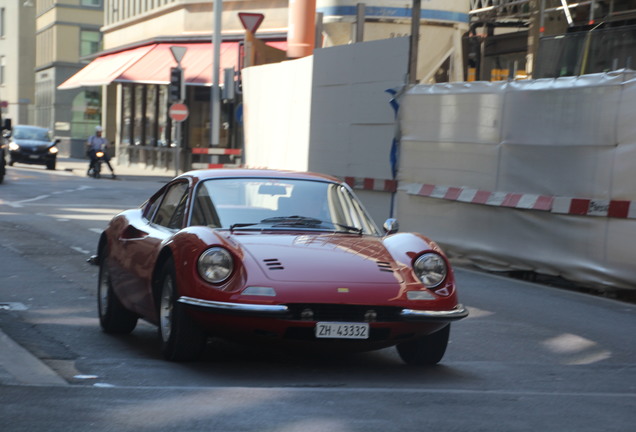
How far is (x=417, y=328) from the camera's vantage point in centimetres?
744

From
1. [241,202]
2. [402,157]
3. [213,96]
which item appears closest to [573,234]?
[402,157]

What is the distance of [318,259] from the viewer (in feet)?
24.6

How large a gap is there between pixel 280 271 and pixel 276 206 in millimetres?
1119

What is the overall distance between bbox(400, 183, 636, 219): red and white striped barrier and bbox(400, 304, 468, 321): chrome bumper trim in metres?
5.02

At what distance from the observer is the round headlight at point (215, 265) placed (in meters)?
7.31

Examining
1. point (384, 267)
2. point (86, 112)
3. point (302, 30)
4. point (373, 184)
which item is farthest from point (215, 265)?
point (86, 112)

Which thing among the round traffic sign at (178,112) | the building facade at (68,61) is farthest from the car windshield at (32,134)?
the building facade at (68,61)

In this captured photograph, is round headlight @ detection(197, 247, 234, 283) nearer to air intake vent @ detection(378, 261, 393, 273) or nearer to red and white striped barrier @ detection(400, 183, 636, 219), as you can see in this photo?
air intake vent @ detection(378, 261, 393, 273)

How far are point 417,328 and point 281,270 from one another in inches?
35.1

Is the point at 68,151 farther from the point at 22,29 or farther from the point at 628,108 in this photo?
the point at 628,108

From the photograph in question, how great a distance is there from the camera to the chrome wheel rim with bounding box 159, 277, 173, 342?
767cm

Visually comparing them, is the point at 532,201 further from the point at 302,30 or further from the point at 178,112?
the point at 178,112

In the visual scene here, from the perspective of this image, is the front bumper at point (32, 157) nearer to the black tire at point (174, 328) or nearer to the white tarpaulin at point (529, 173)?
the white tarpaulin at point (529, 173)

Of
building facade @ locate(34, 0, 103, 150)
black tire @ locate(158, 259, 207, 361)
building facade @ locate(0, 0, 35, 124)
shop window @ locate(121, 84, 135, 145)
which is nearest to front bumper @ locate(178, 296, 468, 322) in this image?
black tire @ locate(158, 259, 207, 361)
